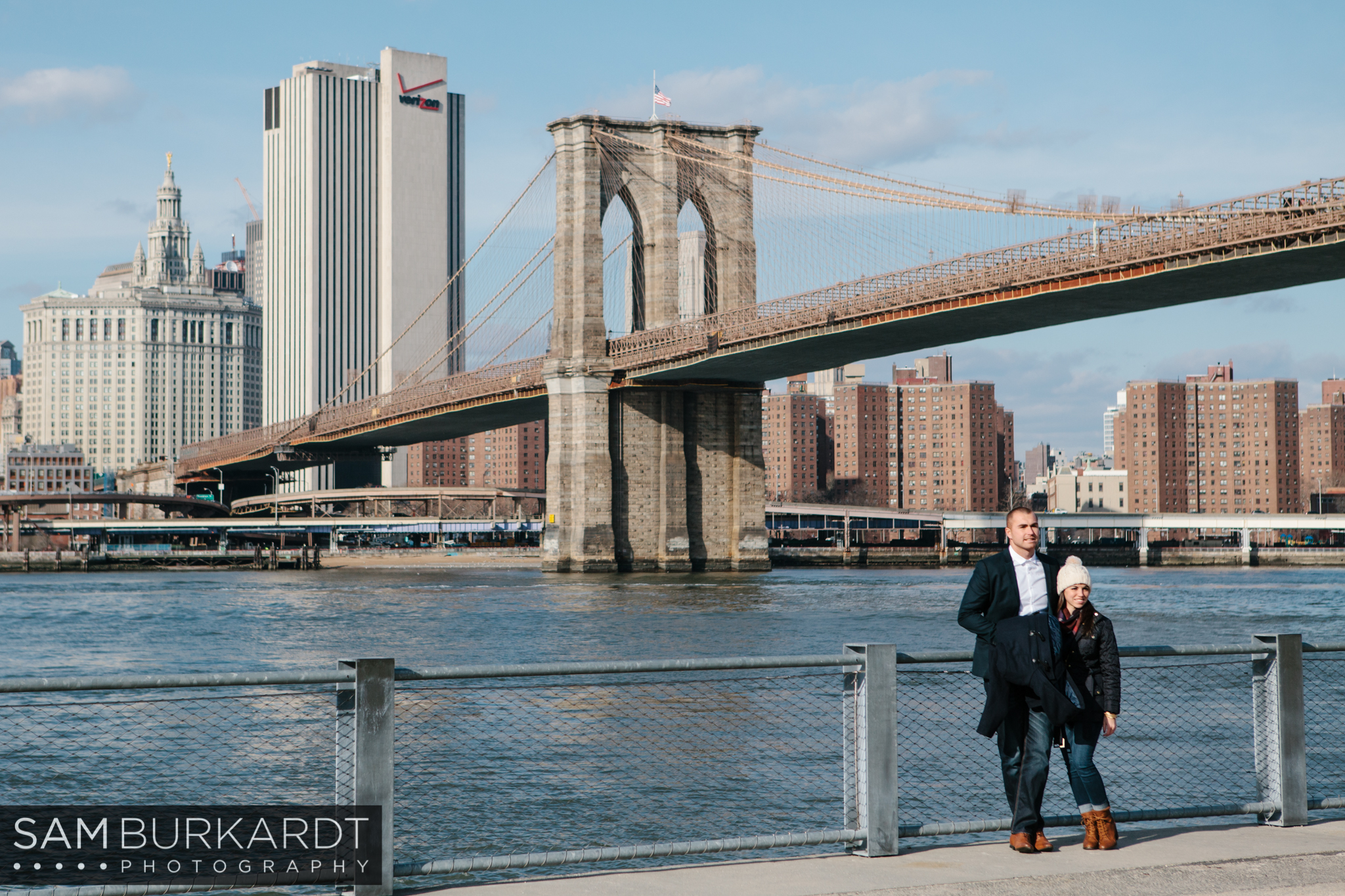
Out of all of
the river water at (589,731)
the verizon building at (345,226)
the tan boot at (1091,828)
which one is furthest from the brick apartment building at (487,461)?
the tan boot at (1091,828)

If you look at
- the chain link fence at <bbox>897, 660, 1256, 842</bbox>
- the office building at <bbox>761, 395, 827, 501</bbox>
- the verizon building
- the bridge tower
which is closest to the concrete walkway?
the chain link fence at <bbox>897, 660, 1256, 842</bbox>

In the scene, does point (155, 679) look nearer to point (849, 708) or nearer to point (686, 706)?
point (849, 708)

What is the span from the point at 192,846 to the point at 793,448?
166776 millimetres

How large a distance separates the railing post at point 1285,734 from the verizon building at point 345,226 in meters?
187

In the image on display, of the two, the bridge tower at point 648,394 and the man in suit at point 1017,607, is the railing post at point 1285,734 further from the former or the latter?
the bridge tower at point 648,394

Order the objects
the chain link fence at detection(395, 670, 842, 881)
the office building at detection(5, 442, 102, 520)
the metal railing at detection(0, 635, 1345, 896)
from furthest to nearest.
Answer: the office building at detection(5, 442, 102, 520) < the chain link fence at detection(395, 670, 842, 881) < the metal railing at detection(0, 635, 1345, 896)

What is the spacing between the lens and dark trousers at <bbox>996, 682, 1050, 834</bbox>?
22.7ft

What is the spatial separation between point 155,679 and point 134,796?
750 centimetres

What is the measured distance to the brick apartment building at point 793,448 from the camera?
174875 mm

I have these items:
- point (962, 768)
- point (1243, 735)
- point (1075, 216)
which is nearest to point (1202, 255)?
point (1075, 216)

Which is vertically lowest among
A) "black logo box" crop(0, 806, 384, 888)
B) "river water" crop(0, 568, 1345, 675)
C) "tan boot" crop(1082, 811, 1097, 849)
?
"river water" crop(0, 568, 1345, 675)

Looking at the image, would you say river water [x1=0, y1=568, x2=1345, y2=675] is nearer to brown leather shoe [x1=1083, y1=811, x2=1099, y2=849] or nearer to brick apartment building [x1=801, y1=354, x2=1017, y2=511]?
brown leather shoe [x1=1083, y1=811, x2=1099, y2=849]

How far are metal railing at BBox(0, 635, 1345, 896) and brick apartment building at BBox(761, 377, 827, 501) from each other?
A: 6037 inches

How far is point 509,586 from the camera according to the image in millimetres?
61469
